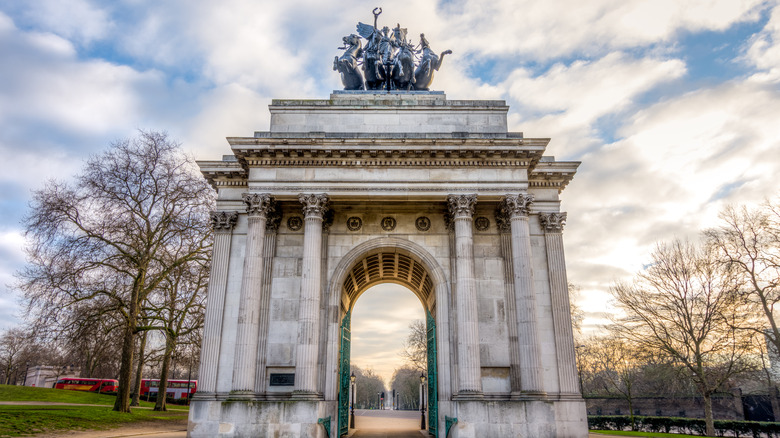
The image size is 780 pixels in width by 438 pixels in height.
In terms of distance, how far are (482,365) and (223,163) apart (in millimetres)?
15177

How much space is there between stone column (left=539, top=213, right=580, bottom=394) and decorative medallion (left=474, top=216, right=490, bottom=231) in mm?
2531

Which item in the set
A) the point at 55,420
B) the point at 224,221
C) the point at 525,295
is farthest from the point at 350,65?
the point at 55,420

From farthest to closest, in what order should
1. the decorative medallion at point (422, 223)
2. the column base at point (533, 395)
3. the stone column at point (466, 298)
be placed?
the decorative medallion at point (422, 223) → the stone column at point (466, 298) → the column base at point (533, 395)

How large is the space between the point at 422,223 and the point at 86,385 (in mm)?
52090

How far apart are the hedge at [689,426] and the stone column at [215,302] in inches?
1387

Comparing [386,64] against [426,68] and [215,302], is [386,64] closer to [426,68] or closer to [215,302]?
[426,68]

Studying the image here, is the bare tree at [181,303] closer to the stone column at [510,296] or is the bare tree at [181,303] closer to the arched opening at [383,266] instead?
the arched opening at [383,266]

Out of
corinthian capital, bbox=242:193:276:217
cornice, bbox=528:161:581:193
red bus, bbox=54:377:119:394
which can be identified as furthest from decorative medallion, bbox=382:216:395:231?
red bus, bbox=54:377:119:394

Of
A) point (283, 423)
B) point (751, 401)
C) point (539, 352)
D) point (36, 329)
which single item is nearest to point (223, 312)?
point (283, 423)

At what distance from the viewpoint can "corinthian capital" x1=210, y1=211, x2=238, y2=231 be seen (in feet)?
76.6

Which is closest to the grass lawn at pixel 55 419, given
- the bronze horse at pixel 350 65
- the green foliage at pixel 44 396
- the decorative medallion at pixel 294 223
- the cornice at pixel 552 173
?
the green foliage at pixel 44 396

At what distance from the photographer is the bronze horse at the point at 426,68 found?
90.4ft

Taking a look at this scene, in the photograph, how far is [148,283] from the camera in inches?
1286

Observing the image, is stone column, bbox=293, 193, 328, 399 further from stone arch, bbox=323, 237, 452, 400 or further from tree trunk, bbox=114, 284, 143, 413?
A: tree trunk, bbox=114, 284, 143, 413
